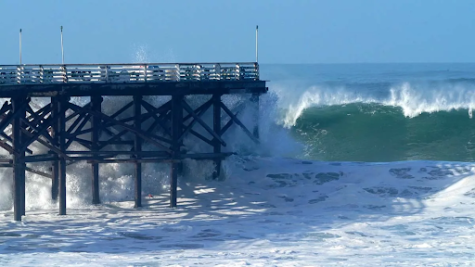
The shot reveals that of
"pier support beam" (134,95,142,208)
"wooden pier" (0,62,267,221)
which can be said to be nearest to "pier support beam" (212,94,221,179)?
"wooden pier" (0,62,267,221)

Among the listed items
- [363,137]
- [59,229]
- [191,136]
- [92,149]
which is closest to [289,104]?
[363,137]

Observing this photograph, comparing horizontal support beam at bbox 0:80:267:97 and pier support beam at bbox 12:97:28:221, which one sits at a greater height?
horizontal support beam at bbox 0:80:267:97

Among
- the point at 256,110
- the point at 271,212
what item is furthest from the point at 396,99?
the point at 271,212

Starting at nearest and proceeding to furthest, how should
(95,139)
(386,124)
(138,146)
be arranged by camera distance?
(138,146) → (95,139) → (386,124)

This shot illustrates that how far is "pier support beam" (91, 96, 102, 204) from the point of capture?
22219 millimetres

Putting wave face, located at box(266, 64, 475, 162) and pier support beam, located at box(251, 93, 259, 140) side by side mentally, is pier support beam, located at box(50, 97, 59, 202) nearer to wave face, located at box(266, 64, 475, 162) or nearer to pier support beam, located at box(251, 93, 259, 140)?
pier support beam, located at box(251, 93, 259, 140)

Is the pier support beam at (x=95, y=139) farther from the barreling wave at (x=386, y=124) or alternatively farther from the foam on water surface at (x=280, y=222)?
the barreling wave at (x=386, y=124)

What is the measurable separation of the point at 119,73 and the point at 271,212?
5.59m

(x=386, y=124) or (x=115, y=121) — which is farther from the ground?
(x=386, y=124)

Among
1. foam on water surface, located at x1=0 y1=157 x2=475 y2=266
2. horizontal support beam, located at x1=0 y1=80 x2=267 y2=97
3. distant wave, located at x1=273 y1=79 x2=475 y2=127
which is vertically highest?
distant wave, located at x1=273 y1=79 x2=475 y2=127

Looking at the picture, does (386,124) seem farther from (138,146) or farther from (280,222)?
(280,222)

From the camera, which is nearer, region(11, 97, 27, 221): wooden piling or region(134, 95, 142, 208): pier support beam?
region(11, 97, 27, 221): wooden piling

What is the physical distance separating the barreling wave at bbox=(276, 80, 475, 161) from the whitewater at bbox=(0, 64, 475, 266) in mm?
190

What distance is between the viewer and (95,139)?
22.8m
